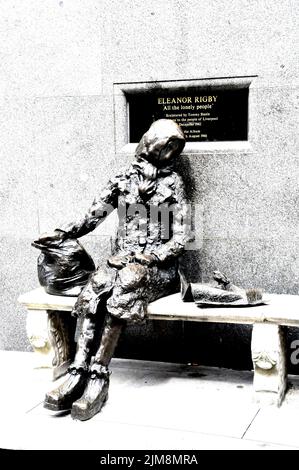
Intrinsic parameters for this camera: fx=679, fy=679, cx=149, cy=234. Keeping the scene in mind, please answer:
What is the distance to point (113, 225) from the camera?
6016 millimetres

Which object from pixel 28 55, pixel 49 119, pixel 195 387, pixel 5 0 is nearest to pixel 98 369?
pixel 195 387

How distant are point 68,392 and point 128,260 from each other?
107 centimetres

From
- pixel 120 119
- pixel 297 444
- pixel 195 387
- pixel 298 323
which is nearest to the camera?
pixel 297 444

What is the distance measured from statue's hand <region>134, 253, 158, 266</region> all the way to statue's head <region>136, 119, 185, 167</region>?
77 cm

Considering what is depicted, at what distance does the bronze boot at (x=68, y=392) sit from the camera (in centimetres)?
471

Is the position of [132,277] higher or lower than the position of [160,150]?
lower

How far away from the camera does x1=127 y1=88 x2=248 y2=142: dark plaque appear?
5504 millimetres

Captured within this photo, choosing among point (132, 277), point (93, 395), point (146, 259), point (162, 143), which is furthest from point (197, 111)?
point (93, 395)

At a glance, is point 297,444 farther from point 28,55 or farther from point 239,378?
point 28,55

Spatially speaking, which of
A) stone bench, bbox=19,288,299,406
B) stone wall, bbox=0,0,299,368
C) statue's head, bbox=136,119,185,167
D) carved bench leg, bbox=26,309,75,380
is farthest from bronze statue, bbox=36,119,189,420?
carved bench leg, bbox=26,309,75,380

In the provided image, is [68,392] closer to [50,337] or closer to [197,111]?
[50,337]

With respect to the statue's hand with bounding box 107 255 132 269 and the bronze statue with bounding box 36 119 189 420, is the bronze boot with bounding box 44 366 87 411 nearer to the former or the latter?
the bronze statue with bounding box 36 119 189 420

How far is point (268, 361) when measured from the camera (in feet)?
15.7

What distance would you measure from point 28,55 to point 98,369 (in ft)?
9.83
